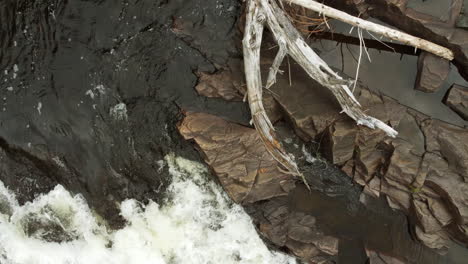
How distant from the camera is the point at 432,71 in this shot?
5.64 metres

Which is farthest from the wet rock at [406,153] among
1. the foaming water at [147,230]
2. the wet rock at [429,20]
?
the foaming water at [147,230]

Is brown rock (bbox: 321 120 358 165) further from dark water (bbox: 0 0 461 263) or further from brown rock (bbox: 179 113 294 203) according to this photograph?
brown rock (bbox: 179 113 294 203)

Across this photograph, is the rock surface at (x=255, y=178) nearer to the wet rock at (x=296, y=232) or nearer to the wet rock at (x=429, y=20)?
the wet rock at (x=296, y=232)

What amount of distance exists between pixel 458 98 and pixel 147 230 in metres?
4.98

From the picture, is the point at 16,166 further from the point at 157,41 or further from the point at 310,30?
the point at 310,30

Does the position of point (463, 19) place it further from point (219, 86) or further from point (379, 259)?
point (379, 259)

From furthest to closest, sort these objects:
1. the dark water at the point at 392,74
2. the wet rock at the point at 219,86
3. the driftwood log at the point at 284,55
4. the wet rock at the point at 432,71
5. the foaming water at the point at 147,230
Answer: the foaming water at the point at 147,230, the wet rock at the point at 219,86, the dark water at the point at 392,74, the wet rock at the point at 432,71, the driftwood log at the point at 284,55

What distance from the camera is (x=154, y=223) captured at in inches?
251

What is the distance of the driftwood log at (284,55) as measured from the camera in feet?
17.1

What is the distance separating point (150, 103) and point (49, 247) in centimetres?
273

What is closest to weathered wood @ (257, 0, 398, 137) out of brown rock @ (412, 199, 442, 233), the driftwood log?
the driftwood log

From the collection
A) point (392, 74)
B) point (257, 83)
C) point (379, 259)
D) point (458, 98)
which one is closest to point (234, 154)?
point (257, 83)

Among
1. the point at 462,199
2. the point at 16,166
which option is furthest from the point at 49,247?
the point at 462,199

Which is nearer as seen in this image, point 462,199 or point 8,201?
point 462,199
